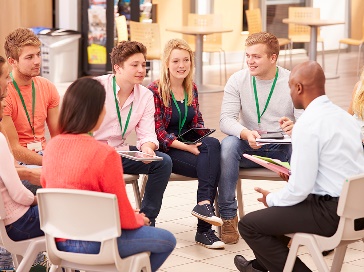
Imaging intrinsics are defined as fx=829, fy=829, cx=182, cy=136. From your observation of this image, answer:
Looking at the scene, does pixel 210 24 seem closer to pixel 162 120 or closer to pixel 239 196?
pixel 239 196

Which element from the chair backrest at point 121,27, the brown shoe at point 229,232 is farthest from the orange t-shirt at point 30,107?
the chair backrest at point 121,27

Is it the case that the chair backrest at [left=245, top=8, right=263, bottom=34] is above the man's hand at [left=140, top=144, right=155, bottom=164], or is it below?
above

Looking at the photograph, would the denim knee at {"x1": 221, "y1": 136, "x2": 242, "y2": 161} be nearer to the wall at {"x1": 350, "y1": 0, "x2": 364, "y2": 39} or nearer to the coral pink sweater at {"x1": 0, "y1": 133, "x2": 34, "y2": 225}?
the coral pink sweater at {"x1": 0, "y1": 133, "x2": 34, "y2": 225}

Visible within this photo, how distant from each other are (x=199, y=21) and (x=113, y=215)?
9.52m

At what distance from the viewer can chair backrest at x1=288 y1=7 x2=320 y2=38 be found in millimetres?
13359

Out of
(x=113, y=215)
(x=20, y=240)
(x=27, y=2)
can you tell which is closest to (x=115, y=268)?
(x=113, y=215)

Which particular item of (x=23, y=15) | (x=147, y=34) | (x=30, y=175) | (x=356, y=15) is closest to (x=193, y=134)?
(x=30, y=175)

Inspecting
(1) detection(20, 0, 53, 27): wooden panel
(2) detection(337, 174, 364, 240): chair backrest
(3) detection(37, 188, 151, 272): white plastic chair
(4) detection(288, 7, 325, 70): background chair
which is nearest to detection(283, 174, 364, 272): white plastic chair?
(2) detection(337, 174, 364, 240): chair backrest

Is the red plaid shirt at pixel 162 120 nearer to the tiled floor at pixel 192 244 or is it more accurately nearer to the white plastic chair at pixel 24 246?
the tiled floor at pixel 192 244

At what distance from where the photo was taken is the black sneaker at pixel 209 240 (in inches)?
192

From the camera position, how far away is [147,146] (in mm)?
4785

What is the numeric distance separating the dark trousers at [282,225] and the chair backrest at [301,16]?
9969mm

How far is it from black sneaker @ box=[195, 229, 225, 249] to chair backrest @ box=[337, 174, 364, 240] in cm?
137

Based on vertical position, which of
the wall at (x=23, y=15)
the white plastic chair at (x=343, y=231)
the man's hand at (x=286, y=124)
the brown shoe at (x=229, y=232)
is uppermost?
the wall at (x=23, y=15)
